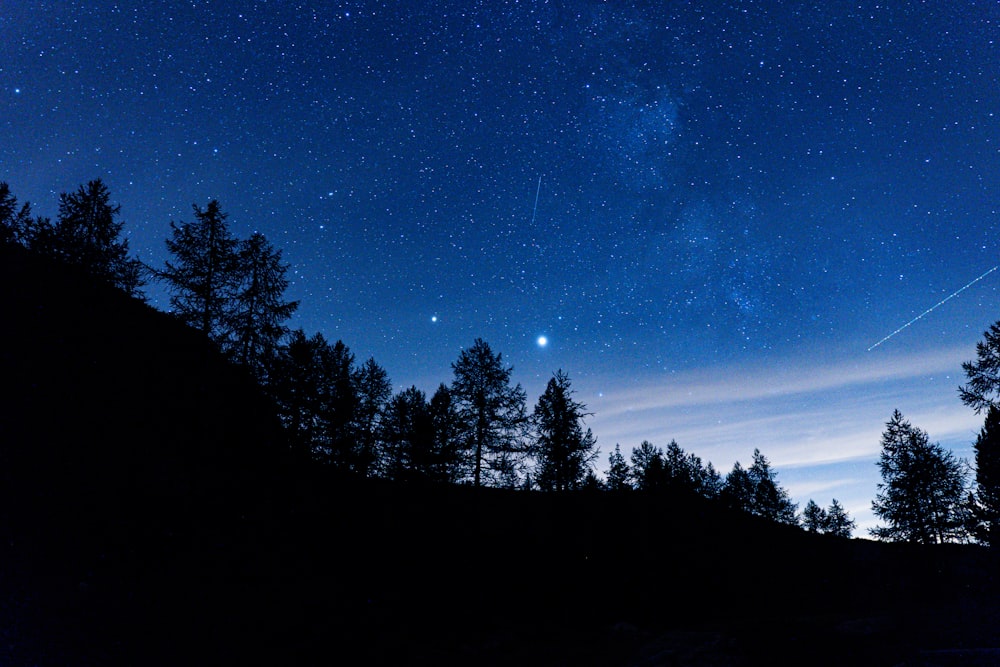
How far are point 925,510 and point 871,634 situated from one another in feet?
131

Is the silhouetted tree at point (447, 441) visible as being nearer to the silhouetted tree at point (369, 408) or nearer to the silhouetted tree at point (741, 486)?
the silhouetted tree at point (369, 408)

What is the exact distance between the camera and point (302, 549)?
14.0 metres

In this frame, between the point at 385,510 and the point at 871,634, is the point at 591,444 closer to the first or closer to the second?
the point at 385,510

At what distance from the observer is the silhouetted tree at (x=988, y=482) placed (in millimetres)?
29328

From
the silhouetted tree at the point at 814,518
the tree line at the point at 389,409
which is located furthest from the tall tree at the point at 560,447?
the silhouetted tree at the point at 814,518

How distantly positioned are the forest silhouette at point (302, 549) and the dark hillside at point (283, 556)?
0.07m

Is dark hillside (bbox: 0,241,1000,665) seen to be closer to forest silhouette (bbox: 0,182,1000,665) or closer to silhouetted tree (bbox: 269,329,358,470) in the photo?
forest silhouette (bbox: 0,182,1000,665)

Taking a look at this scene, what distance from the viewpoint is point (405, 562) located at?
17047 millimetres

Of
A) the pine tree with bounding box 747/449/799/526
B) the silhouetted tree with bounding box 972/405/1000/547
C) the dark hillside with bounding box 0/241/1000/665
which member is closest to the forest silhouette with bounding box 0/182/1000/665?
the dark hillside with bounding box 0/241/1000/665

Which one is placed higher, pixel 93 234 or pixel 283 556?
pixel 93 234

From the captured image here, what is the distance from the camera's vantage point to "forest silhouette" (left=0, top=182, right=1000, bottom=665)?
30.6 ft

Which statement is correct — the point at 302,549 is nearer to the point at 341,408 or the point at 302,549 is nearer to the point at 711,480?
the point at 341,408

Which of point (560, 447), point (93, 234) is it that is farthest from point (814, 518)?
point (93, 234)

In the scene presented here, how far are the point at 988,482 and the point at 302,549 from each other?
44.1 meters
